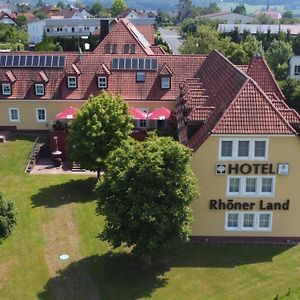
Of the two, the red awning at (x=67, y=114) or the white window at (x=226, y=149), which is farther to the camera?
the red awning at (x=67, y=114)

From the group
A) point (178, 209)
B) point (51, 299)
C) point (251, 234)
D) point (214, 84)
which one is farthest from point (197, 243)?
point (214, 84)

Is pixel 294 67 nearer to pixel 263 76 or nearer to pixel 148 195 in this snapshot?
pixel 263 76

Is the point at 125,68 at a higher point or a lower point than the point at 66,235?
higher

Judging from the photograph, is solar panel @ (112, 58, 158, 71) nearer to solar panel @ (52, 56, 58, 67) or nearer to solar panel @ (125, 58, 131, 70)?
solar panel @ (125, 58, 131, 70)

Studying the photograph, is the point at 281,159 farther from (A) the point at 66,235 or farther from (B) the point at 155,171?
(A) the point at 66,235

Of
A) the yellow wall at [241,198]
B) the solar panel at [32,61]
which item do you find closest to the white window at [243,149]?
the yellow wall at [241,198]

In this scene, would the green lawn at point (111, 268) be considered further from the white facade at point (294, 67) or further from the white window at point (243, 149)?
the white facade at point (294, 67)
